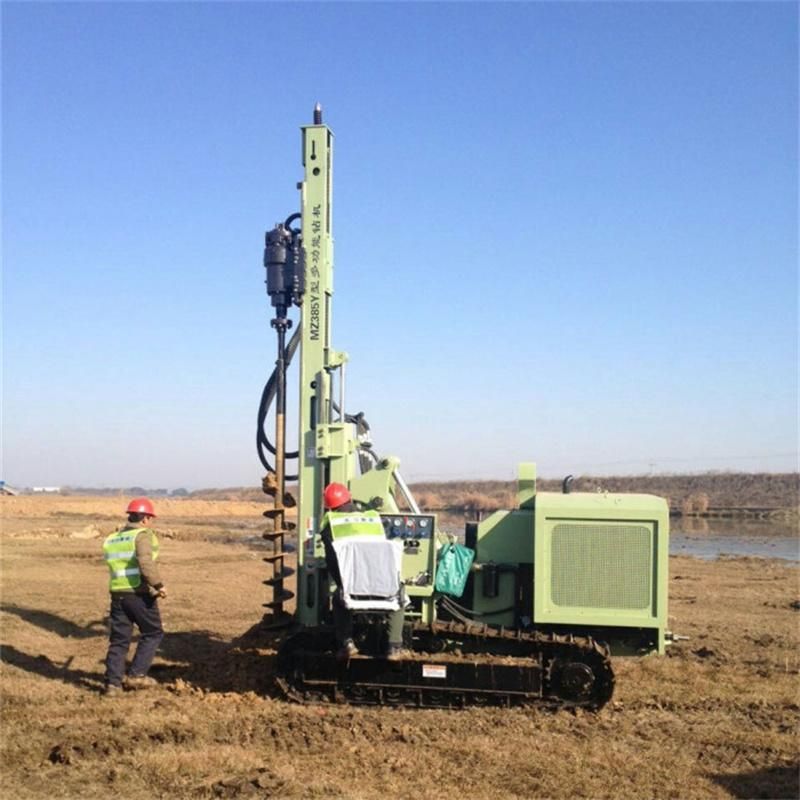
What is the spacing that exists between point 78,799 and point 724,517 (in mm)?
45521

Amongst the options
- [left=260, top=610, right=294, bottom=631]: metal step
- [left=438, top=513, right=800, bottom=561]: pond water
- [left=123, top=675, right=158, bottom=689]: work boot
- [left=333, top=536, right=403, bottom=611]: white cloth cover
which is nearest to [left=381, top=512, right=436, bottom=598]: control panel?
[left=333, top=536, right=403, bottom=611]: white cloth cover

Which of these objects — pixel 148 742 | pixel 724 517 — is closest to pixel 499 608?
pixel 148 742

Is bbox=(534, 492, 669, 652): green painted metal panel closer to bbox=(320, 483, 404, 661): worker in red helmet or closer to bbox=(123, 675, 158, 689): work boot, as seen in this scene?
bbox=(320, 483, 404, 661): worker in red helmet

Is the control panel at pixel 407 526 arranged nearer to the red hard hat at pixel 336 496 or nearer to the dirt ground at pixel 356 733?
the red hard hat at pixel 336 496

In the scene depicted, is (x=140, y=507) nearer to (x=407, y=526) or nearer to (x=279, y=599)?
(x=279, y=599)

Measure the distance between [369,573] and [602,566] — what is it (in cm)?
207

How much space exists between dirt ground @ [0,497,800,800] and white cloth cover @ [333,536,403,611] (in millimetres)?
976

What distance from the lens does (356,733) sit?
720cm

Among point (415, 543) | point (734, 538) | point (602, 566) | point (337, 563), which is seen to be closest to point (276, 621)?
point (415, 543)

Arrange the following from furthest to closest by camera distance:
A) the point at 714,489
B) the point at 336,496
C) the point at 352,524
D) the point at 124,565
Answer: the point at 714,489 → the point at 124,565 → the point at 336,496 → the point at 352,524

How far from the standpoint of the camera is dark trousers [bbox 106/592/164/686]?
336 inches

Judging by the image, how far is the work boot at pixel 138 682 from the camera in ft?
28.0

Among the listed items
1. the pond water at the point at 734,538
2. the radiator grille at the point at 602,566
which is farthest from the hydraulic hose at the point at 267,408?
the pond water at the point at 734,538

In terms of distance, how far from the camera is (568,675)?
780 cm
